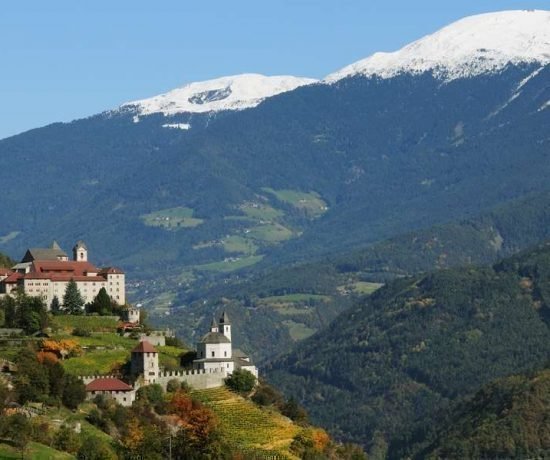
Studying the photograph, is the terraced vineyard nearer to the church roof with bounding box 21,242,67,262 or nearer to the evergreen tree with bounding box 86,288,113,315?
the evergreen tree with bounding box 86,288,113,315

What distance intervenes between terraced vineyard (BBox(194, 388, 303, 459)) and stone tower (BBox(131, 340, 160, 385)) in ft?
15.1

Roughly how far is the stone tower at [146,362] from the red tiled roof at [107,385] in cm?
426

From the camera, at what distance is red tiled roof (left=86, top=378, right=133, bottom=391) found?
13900 cm

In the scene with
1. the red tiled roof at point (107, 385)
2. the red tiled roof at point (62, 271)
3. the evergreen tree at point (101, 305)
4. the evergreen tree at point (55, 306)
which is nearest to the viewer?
the red tiled roof at point (107, 385)

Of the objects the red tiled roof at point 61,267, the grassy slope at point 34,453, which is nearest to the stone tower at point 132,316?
the red tiled roof at point 61,267

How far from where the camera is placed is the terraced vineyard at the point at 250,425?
458 feet

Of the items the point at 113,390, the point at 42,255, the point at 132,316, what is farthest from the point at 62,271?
the point at 113,390

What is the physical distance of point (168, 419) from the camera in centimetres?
13700

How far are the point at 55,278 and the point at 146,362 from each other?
28609mm

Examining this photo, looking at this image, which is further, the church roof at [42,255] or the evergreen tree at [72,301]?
the church roof at [42,255]

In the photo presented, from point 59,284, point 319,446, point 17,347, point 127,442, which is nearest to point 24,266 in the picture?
point 59,284

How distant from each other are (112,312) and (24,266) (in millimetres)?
12229

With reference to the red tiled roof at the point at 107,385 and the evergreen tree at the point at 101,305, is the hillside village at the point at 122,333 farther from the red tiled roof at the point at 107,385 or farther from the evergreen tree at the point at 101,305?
the evergreen tree at the point at 101,305

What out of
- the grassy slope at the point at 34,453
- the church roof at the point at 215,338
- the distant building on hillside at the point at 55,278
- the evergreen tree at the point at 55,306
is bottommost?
the grassy slope at the point at 34,453
